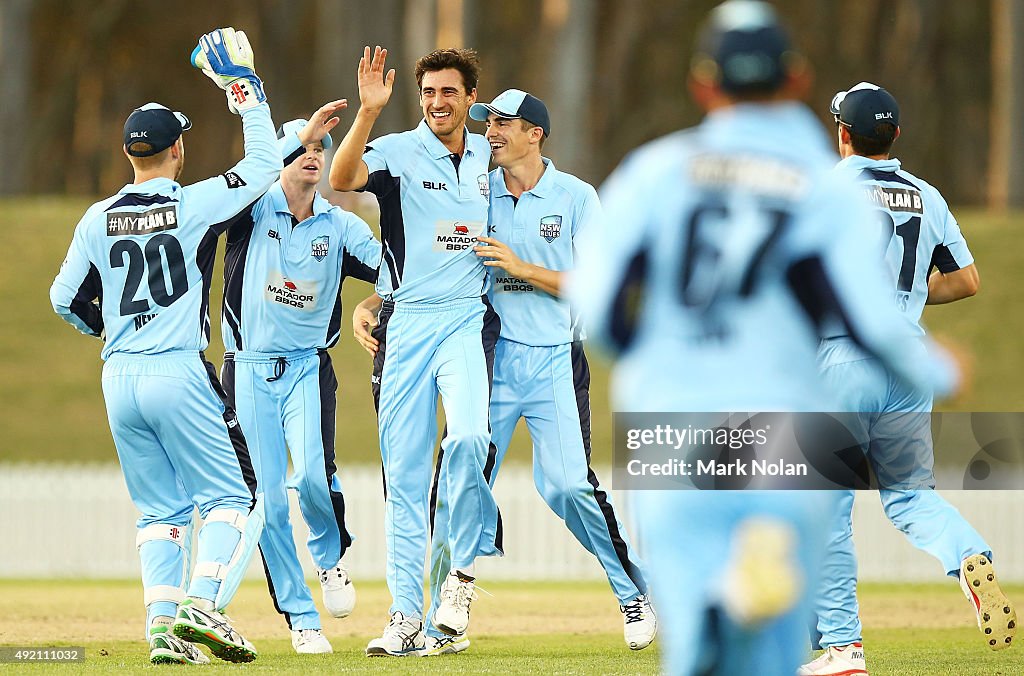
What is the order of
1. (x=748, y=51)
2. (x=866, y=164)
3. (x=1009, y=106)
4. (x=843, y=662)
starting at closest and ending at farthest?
(x=748, y=51) < (x=843, y=662) < (x=866, y=164) < (x=1009, y=106)

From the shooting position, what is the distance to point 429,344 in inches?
335

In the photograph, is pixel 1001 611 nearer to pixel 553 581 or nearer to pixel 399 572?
pixel 399 572

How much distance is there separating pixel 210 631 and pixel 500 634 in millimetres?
2981

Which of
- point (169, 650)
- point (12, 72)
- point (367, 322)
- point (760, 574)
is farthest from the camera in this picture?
point (12, 72)

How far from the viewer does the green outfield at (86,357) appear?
1006 inches

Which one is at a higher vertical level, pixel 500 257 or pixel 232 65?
pixel 232 65

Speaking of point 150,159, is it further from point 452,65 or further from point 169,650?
point 169,650

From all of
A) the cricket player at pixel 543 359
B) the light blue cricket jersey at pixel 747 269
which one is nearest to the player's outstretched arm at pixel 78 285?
the cricket player at pixel 543 359

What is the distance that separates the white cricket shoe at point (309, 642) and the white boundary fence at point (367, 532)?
31.9ft

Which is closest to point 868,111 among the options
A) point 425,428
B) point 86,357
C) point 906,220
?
point 906,220

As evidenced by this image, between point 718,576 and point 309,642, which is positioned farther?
point 309,642

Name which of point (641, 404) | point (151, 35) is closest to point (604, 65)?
point (151, 35)

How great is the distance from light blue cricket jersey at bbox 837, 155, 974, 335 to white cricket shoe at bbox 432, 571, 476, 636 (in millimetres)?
2800

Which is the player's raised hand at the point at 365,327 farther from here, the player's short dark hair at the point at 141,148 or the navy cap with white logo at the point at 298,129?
the player's short dark hair at the point at 141,148
